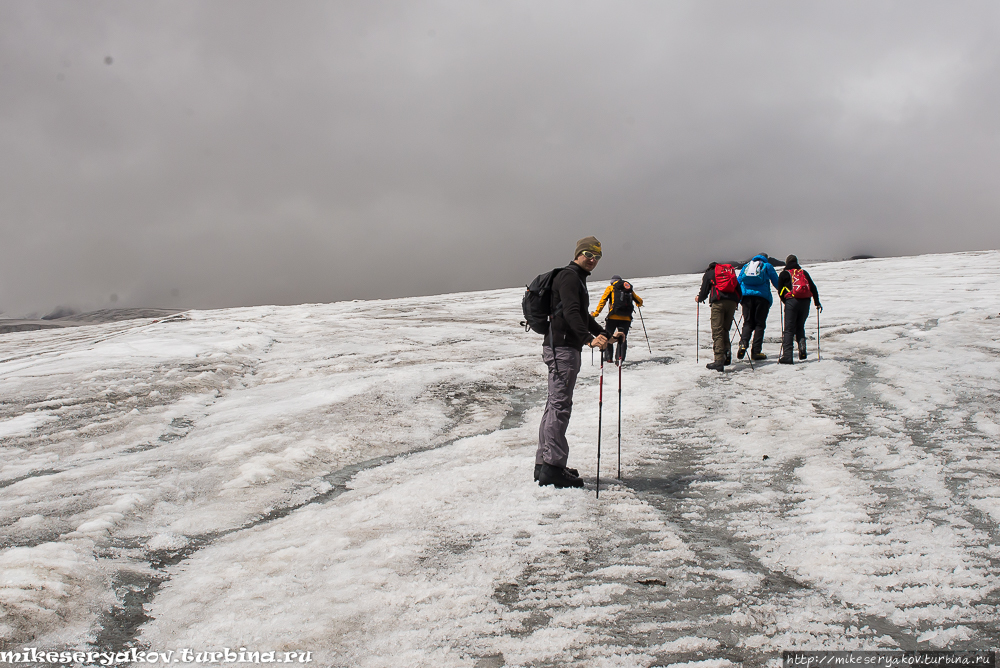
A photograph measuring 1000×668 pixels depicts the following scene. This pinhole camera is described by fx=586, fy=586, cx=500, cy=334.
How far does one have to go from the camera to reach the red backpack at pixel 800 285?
37.0ft

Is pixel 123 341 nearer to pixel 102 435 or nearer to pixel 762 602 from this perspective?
pixel 102 435

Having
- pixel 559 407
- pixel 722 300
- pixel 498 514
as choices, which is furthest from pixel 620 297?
pixel 498 514

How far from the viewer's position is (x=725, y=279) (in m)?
11.6

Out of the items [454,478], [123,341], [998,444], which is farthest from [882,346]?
[123,341]

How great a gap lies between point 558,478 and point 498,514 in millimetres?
758

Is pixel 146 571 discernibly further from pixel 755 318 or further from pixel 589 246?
pixel 755 318

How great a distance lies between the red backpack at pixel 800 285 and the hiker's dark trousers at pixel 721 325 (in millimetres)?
1123

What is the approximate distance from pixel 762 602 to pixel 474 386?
278 inches

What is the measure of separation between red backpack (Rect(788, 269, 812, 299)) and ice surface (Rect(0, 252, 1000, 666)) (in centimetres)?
141

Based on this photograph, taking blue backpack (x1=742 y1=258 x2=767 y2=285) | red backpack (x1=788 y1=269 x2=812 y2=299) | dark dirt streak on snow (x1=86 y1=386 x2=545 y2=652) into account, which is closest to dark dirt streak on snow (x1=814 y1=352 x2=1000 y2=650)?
red backpack (x1=788 y1=269 x2=812 y2=299)

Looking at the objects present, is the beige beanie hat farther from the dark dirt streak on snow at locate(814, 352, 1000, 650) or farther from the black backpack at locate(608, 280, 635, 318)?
the black backpack at locate(608, 280, 635, 318)

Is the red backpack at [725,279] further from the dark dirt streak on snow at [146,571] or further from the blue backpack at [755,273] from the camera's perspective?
the dark dirt streak on snow at [146,571]

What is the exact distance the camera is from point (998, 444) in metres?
6.40

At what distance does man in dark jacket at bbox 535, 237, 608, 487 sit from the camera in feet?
17.6
